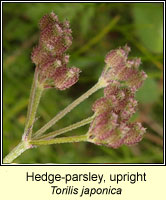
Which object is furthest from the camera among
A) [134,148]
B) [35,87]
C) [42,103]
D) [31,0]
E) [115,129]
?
[134,148]

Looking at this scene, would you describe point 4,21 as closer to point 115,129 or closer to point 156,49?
point 156,49

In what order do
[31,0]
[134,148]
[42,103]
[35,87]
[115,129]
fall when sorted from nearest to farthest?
[115,129], [35,87], [31,0], [42,103], [134,148]

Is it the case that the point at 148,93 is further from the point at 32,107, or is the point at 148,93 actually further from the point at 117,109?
the point at 32,107

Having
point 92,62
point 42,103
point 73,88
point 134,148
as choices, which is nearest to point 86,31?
point 92,62

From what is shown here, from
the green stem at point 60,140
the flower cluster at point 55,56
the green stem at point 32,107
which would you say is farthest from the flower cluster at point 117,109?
the green stem at point 32,107

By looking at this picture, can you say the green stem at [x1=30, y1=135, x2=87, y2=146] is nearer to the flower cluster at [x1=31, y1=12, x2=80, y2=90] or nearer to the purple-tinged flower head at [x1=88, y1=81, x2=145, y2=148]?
the purple-tinged flower head at [x1=88, y1=81, x2=145, y2=148]

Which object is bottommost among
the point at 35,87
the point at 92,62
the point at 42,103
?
the point at 35,87

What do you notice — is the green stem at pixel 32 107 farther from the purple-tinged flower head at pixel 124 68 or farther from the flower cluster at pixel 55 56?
the purple-tinged flower head at pixel 124 68

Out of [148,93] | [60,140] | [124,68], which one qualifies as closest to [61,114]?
[60,140]

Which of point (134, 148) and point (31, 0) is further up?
point (31, 0)
